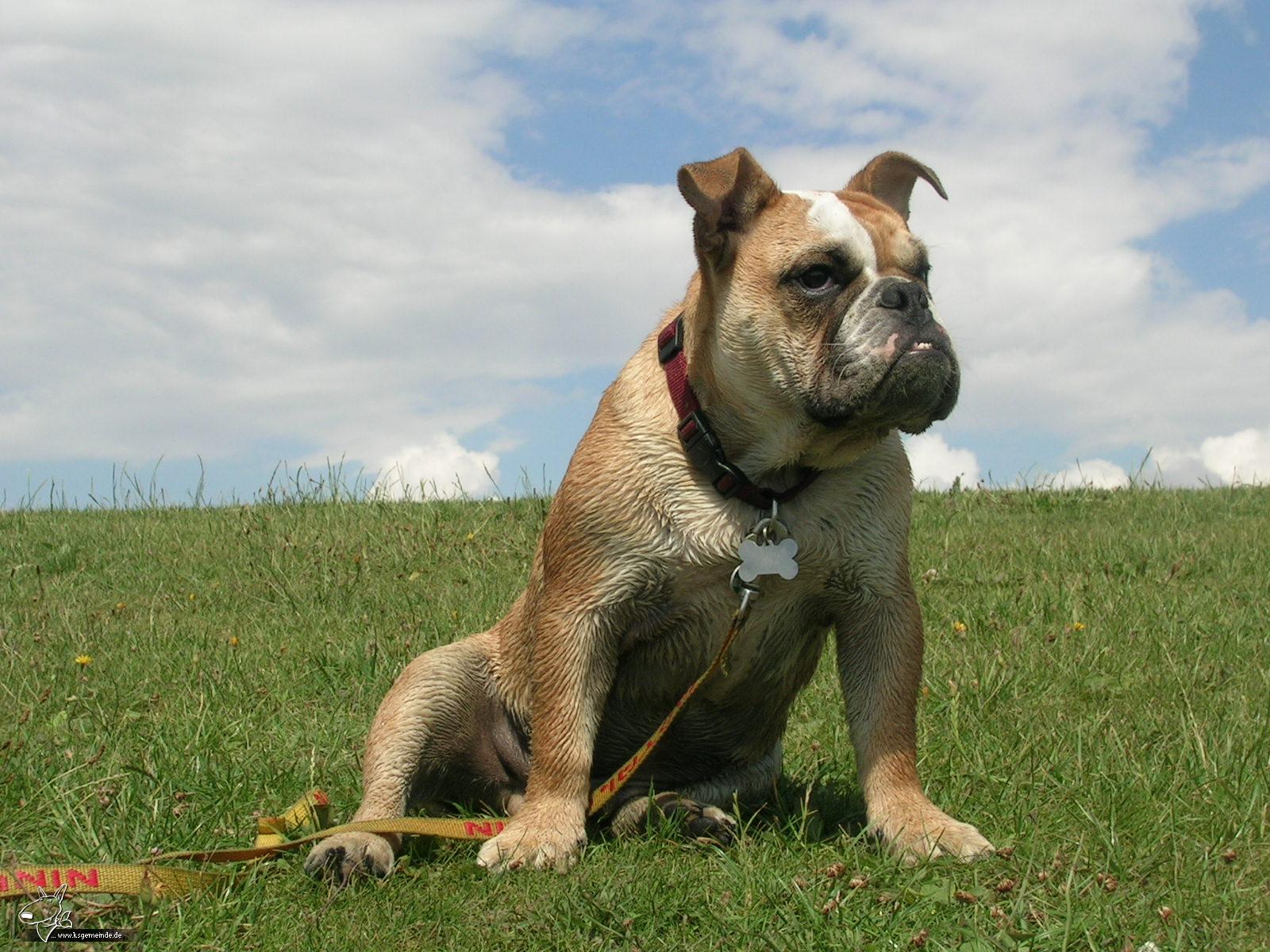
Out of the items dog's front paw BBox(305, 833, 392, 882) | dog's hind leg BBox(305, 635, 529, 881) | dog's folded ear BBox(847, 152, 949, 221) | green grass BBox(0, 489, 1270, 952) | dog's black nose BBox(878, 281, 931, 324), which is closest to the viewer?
green grass BBox(0, 489, 1270, 952)

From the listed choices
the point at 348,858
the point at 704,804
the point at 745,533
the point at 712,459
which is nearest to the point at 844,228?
the point at 712,459

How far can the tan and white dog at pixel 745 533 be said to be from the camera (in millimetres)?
3693

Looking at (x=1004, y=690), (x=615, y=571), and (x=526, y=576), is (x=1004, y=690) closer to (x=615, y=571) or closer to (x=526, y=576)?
(x=615, y=571)

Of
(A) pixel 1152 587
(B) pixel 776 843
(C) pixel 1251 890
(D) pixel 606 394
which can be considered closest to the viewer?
(C) pixel 1251 890

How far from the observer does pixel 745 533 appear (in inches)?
151

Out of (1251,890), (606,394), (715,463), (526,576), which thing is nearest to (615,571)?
(715,463)

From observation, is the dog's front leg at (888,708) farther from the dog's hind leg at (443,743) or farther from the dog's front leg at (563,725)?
the dog's hind leg at (443,743)

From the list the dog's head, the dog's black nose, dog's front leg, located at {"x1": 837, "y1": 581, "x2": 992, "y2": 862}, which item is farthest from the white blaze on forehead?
dog's front leg, located at {"x1": 837, "y1": 581, "x2": 992, "y2": 862}

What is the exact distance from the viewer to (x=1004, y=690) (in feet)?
17.7

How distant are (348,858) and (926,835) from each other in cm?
166

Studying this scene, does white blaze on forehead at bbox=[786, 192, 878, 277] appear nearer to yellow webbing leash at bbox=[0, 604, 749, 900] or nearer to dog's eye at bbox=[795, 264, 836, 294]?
dog's eye at bbox=[795, 264, 836, 294]

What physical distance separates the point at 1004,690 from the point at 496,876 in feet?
8.82

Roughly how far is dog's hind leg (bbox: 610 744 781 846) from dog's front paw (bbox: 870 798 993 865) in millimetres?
460

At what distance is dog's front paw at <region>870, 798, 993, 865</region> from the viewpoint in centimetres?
363
